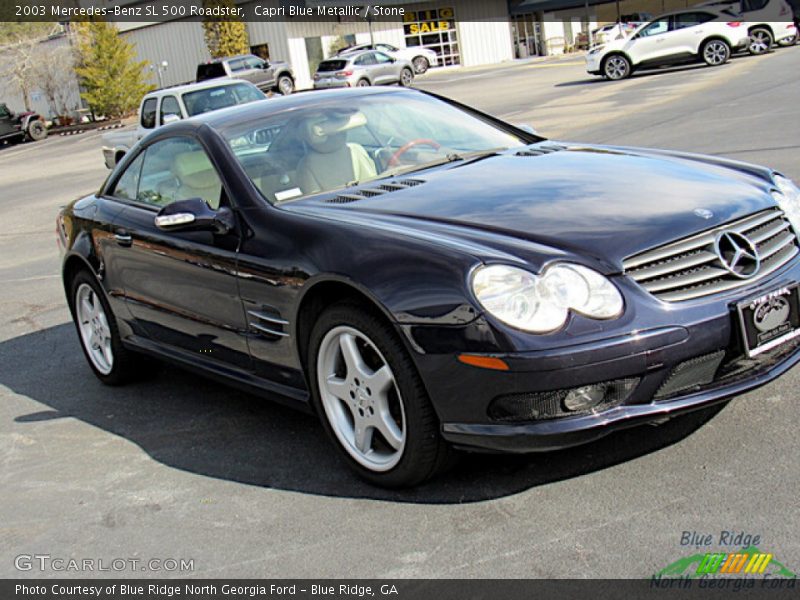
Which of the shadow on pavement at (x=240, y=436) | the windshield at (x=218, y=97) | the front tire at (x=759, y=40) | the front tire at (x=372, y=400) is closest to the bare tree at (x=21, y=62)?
the windshield at (x=218, y=97)

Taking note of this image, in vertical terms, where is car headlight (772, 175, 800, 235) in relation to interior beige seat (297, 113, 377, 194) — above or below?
below

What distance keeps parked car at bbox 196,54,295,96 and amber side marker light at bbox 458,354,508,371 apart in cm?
3368

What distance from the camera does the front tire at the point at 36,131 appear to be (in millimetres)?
39812

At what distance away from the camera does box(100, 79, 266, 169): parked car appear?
19031 mm

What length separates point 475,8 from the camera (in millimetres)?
57219

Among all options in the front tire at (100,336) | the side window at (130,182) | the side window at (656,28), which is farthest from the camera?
the side window at (656,28)

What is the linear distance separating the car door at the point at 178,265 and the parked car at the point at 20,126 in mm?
35387

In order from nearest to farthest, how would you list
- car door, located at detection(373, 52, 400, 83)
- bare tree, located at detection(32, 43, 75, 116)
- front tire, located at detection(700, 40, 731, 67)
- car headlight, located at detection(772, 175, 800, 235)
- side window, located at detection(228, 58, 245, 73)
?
car headlight, located at detection(772, 175, 800, 235) → front tire, located at detection(700, 40, 731, 67) → side window, located at detection(228, 58, 245, 73) → car door, located at detection(373, 52, 400, 83) → bare tree, located at detection(32, 43, 75, 116)

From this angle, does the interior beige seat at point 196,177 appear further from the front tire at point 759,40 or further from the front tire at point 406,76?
the front tire at point 406,76

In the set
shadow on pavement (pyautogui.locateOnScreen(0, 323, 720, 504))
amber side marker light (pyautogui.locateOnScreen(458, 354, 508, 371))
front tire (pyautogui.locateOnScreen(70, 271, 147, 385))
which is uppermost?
amber side marker light (pyautogui.locateOnScreen(458, 354, 508, 371))

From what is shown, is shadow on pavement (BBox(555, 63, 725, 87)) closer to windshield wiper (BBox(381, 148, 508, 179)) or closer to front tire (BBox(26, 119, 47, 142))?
front tire (BBox(26, 119, 47, 142))

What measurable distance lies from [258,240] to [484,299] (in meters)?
1.28

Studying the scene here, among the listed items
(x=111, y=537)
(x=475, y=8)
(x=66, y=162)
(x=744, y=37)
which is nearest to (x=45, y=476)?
(x=111, y=537)

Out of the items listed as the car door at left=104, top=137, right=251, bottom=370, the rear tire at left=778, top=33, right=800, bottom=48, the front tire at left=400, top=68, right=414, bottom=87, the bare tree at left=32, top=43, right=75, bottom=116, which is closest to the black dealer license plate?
the car door at left=104, top=137, right=251, bottom=370
